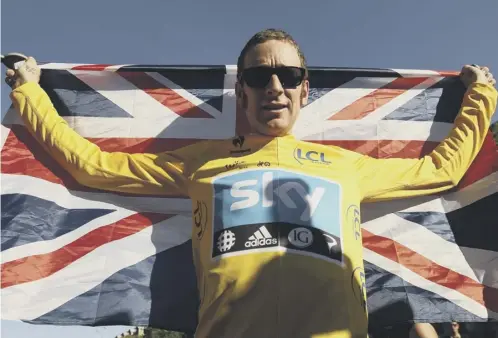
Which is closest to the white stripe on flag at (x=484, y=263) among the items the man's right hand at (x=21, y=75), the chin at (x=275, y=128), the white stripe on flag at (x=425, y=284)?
the white stripe on flag at (x=425, y=284)

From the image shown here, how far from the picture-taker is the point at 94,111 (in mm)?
3795

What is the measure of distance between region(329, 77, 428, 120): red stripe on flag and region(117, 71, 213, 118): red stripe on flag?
118cm

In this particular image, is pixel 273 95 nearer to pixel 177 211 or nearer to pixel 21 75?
pixel 177 211

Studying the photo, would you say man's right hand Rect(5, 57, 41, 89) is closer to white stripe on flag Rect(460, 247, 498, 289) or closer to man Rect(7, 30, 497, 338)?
man Rect(7, 30, 497, 338)

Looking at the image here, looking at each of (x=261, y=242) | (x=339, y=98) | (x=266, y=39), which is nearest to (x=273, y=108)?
(x=266, y=39)

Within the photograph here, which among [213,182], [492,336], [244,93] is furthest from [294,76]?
[492,336]

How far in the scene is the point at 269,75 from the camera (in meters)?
2.79

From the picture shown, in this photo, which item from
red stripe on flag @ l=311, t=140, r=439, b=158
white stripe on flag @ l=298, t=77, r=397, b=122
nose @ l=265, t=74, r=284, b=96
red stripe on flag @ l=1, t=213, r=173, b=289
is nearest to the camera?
nose @ l=265, t=74, r=284, b=96

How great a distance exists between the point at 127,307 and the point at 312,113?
214 cm

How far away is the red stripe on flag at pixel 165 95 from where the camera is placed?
3.89 meters

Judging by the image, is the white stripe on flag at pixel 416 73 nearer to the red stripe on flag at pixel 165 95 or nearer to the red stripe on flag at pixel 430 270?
the red stripe on flag at pixel 430 270

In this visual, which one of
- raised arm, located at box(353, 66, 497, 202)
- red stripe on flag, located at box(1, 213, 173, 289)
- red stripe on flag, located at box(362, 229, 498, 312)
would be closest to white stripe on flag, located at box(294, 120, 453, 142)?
raised arm, located at box(353, 66, 497, 202)

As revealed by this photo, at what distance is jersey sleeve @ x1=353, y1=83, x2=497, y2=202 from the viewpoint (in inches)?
121

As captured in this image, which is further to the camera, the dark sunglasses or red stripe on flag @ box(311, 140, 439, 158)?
red stripe on flag @ box(311, 140, 439, 158)
